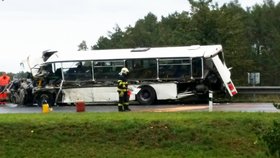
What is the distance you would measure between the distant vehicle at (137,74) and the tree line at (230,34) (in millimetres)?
23201

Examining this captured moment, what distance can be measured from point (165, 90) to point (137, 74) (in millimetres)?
1560

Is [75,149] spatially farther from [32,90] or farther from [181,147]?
[32,90]

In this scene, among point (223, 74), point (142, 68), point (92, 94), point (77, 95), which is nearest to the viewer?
point (223, 74)

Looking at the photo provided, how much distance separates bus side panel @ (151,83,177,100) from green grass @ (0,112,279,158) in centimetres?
1135

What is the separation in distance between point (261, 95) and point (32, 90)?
11.1 m

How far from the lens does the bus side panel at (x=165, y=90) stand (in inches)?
1043

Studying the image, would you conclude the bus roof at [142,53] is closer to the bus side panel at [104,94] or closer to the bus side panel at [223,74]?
the bus side panel at [223,74]

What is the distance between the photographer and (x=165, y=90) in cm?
2664

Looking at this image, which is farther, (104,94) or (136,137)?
(104,94)

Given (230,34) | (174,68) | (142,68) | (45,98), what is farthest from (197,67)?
(230,34)

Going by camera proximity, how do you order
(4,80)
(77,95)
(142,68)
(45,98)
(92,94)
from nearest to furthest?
(142,68) < (92,94) < (77,95) < (45,98) < (4,80)

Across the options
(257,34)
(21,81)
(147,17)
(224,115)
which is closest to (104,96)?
(21,81)

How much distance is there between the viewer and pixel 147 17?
417 feet

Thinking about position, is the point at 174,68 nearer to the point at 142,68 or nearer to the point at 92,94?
the point at 142,68
